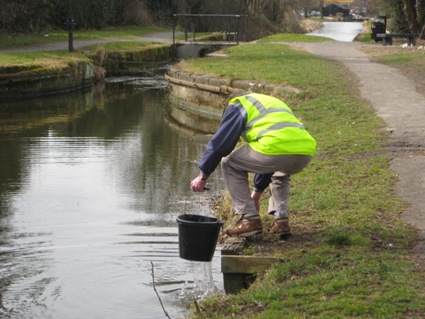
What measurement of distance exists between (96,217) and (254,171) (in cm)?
400

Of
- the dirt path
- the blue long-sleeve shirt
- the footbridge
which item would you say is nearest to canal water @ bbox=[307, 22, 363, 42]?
the footbridge

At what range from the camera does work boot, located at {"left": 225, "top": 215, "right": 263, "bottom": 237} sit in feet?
27.3

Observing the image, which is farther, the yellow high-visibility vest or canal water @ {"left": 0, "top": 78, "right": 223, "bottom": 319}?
canal water @ {"left": 0, "top": 78, "right": 223, "bottom": 319}

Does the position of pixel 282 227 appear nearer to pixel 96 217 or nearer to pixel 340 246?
pixel 340 246

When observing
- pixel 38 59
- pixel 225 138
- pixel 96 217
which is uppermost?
pixel 225 138

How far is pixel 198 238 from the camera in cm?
761

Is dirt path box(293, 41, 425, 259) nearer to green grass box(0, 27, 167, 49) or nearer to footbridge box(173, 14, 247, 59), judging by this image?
footbridge box(173, 14, 247, 59)

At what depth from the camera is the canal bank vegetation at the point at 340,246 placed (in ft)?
21.4

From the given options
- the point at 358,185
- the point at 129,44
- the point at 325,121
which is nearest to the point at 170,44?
the point at 129,44

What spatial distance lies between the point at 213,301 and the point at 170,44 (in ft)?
107

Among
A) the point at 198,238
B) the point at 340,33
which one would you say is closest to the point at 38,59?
the point at 198,238

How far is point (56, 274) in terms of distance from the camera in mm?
9047

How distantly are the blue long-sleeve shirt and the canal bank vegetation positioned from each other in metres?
0.88

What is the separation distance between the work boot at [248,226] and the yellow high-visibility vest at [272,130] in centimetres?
66
